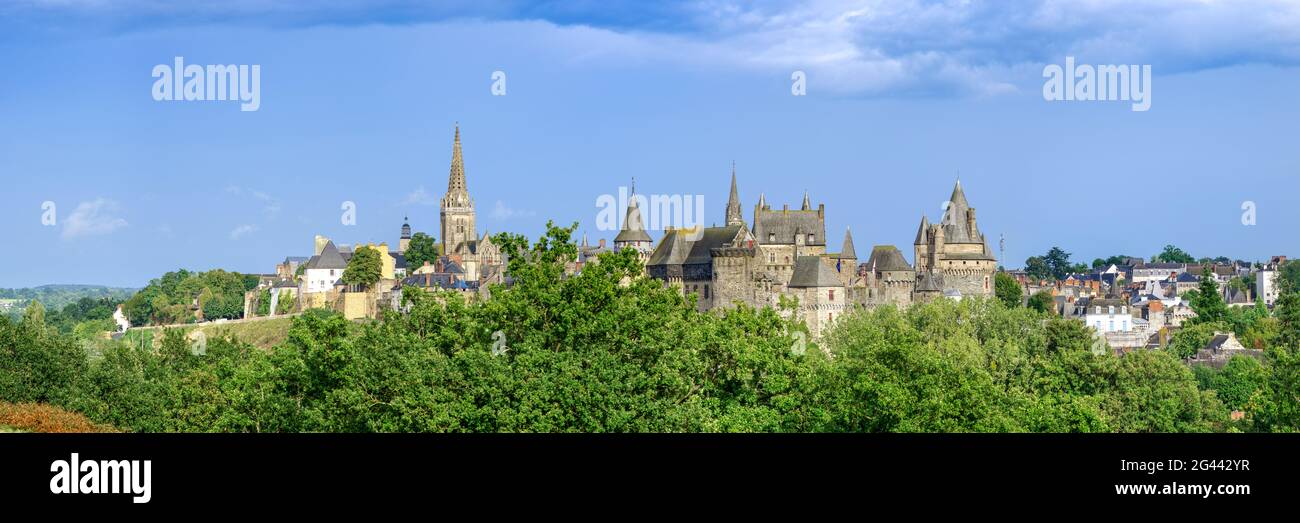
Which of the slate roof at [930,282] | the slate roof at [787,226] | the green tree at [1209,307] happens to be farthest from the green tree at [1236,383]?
the green tree at [1209,307]

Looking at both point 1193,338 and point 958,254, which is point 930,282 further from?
point 1193,338

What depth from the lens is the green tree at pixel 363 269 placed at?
451 ft

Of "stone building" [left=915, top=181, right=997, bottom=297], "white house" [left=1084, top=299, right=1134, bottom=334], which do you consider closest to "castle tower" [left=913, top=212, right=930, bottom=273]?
"stone building" [left=915, top=181, right=997, bottom=297]

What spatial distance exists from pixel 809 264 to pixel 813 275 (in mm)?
1677

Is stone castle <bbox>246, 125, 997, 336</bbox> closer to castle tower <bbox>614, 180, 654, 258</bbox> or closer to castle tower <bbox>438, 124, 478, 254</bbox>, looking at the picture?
castle tower <bbox>614, 180, 654, 258</bbox>

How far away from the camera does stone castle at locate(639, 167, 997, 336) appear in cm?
10219

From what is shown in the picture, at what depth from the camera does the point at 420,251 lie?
15638 centimetres

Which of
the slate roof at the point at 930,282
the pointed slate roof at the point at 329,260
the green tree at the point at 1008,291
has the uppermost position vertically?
the pointed slate roof at the point at 329,260

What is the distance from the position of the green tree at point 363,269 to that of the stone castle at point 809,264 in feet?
85.2

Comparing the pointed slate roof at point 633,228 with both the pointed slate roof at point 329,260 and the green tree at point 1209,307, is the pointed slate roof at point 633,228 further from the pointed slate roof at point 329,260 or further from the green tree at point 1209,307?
the green tree at point 1209,307

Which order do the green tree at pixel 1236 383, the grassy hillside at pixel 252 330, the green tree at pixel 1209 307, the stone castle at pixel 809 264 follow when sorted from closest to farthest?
the green tree at pixel 1236 383 → the stone castle at pixel 809 264 → the grassy hillside at pixel 252 330 → the green tree at pixel 1209 307

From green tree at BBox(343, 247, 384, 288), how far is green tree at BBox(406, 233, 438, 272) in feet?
48.9

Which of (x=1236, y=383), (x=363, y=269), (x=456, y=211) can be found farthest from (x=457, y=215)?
(x=1236, y=383)
